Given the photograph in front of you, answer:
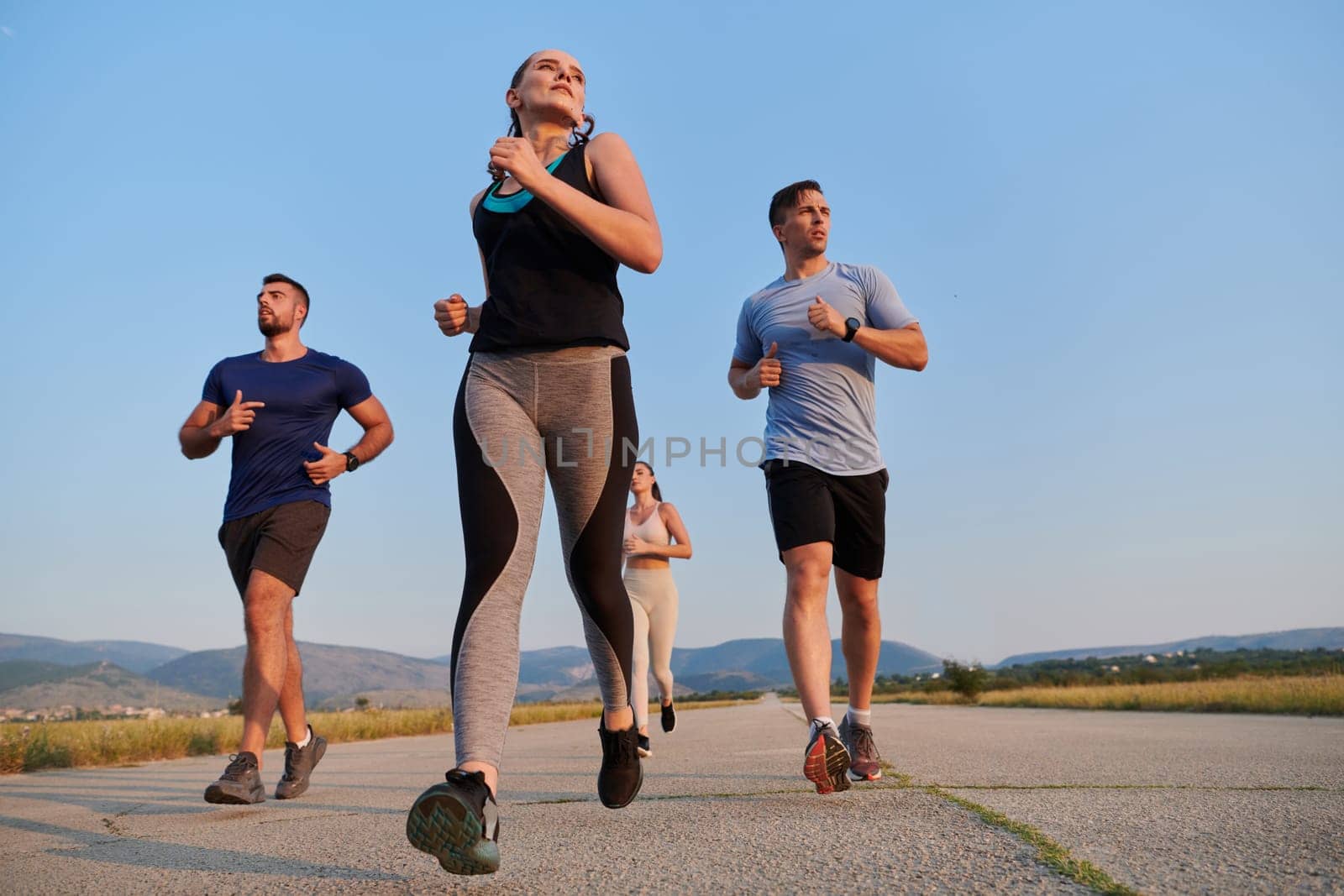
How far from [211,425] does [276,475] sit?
1.53 feet

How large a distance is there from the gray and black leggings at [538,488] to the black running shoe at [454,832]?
0.40 metres

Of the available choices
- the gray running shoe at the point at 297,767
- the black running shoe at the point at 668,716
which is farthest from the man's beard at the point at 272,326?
the black running shoe at the point at 668,716

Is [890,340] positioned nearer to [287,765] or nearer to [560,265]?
[560,265]

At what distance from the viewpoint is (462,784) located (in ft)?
6.73

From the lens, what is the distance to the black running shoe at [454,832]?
1.94 meters

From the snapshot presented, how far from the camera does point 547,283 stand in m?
2.70

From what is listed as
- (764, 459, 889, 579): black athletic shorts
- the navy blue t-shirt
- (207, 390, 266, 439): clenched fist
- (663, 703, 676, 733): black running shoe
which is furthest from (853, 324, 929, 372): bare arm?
(663, 703, 676, 733): black running shoe

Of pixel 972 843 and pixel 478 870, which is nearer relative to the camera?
pixel 478 870

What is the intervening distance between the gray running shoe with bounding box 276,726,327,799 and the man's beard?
2204mm

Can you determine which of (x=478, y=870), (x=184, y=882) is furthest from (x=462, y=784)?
(x=184, y=882)

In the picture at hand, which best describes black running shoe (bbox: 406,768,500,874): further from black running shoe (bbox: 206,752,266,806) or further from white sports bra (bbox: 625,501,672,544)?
white sports bra (bbox: 625,501,672,544)

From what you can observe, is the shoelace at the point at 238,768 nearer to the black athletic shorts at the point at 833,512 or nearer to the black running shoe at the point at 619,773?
the black running shoe at the point at 619,773

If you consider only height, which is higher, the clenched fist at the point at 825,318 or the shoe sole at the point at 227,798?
the clenched fist at the point at 825,318

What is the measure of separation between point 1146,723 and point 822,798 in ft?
25.2
